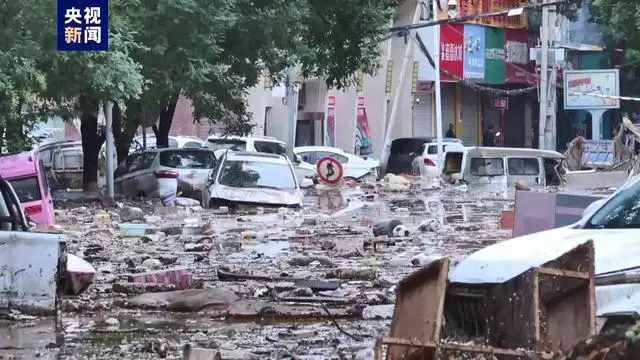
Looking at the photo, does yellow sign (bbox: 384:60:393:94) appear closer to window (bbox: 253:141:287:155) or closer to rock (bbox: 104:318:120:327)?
window (bbox: 253:141:287:155)

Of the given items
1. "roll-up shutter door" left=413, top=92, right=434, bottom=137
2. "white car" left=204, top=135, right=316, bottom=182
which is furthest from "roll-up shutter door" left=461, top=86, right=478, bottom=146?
"white car" left=204, top=135, right=316, bottom=182

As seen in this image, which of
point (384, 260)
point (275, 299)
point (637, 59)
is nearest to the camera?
point (275, 299)

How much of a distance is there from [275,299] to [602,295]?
5.40 m

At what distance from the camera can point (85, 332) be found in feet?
32.5

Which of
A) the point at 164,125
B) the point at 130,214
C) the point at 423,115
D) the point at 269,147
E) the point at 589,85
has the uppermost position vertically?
the point at 589,85

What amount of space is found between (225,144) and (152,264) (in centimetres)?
2390

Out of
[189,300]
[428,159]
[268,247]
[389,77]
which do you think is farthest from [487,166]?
[189,300]

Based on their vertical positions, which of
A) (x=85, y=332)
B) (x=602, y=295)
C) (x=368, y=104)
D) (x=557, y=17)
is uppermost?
(x=557, y=17)

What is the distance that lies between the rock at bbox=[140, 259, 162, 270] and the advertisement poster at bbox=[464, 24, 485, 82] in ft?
122

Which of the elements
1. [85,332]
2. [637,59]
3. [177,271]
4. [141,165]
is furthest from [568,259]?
[637,59]

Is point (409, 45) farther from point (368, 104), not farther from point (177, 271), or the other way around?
point (177, 271)

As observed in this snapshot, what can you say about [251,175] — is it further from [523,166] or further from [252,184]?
[523,166]

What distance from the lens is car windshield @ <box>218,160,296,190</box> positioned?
24.4 meters

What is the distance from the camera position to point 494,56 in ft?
172
